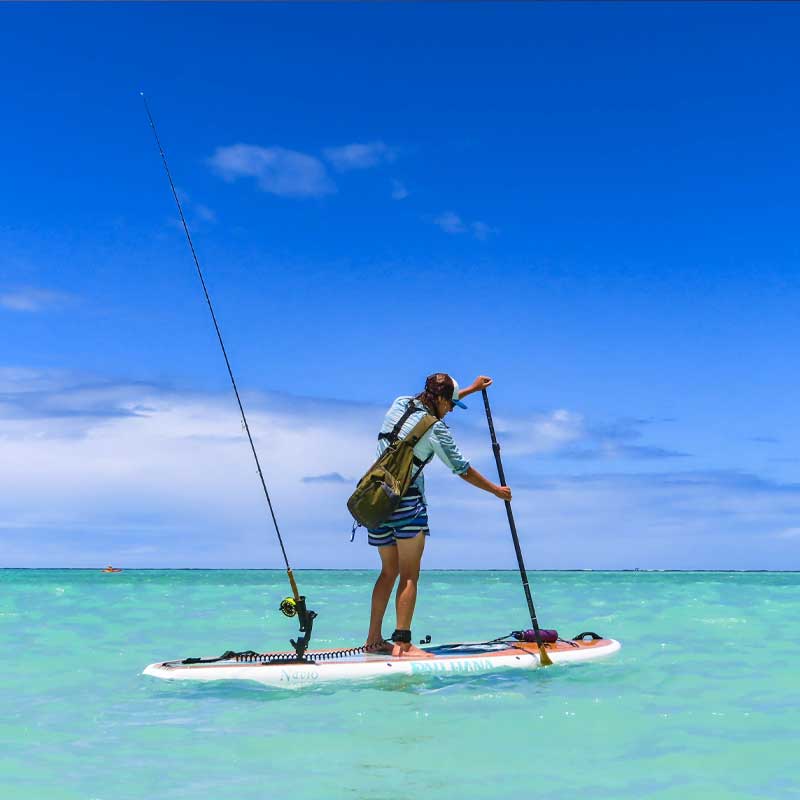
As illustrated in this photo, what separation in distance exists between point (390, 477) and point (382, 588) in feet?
3.85

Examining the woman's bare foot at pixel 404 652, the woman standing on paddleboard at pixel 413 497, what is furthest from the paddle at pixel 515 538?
the woman's bare foot at pixel 404 652

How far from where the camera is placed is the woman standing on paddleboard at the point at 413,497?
26.9 ft

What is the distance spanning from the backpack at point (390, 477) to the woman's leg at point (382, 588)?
38 cm

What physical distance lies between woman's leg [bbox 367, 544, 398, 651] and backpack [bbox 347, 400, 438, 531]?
0.38 meters

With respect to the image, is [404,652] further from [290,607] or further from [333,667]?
[290,607]

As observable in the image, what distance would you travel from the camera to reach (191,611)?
19094 millimetres

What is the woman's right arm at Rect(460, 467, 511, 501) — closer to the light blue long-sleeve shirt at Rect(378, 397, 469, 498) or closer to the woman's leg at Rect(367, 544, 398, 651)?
the light blue long-sleeve shirt at Rect(378, 397, 469, 498)

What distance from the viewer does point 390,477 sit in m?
8.11

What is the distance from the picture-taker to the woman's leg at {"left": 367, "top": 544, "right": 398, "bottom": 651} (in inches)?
334

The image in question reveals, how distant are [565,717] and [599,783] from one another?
64.4 inches

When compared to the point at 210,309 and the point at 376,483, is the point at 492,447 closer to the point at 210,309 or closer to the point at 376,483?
the point at 376,483

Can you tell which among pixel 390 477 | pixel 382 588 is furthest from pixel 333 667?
pixel 390 477

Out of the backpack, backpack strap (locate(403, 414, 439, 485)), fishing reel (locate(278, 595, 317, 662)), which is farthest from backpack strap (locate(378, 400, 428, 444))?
fishing reel (locate(278, 595, 317, 662))

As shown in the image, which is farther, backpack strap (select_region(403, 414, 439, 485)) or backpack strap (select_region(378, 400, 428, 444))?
backpack strap (select_region(378, 400, 428, 444))
